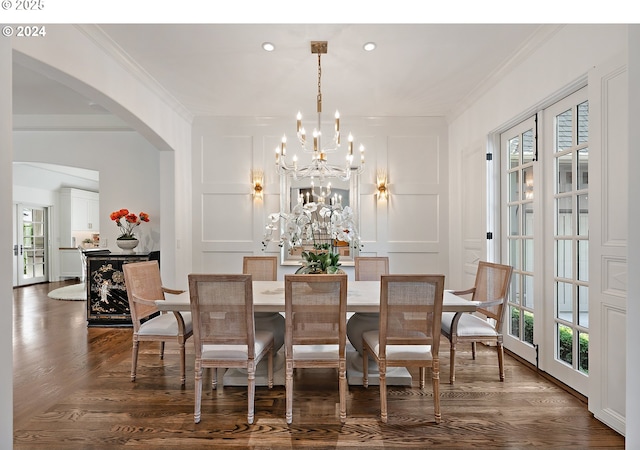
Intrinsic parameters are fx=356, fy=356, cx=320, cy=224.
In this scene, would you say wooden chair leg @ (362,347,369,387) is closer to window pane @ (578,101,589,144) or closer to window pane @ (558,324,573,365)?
window pane @ (558,324,573,365)

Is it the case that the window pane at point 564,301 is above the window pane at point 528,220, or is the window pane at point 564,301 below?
below

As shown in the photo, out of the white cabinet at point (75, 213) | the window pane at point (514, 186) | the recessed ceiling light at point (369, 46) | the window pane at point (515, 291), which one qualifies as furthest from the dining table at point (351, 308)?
the white cabinet at point (75, 213)

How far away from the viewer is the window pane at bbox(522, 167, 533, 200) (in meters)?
3.14

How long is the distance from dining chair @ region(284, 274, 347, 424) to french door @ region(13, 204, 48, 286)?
8444 mm

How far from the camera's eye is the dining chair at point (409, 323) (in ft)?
7.01

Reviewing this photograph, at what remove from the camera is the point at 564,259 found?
2.70 m

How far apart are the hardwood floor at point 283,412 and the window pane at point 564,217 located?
117 centimetres

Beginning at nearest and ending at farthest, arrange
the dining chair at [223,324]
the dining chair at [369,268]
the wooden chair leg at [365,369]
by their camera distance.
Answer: the dining chair at [223,324] → the wooden chair leg at [365,369] → the dining chair at [369,268]

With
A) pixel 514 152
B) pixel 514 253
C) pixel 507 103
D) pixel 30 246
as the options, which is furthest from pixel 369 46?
pixel 30 246

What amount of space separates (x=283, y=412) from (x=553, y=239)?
7.83 ft

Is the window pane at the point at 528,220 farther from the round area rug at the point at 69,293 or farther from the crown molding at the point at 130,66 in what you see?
the round area rug at the point at 69,293

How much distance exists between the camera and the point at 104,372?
3.00 m

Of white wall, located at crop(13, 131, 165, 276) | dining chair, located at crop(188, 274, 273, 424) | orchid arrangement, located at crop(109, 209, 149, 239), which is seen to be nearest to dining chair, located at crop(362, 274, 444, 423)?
dining chair, located at crop(188, 274, 273, 424)

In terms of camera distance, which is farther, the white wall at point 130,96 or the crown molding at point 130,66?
the crown molding at point 130,66
